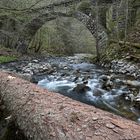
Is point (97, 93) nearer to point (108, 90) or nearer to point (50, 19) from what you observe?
point (108, 90)

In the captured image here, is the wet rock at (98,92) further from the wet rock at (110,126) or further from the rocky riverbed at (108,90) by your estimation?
the wet rock at (110,126)

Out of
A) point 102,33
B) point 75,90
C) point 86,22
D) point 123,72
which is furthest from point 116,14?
point 75,90

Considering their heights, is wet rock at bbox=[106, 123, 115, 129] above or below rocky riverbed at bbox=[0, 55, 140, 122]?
above

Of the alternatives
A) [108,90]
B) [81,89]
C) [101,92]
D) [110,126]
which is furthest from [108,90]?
[110,126]

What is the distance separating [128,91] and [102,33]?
950cm

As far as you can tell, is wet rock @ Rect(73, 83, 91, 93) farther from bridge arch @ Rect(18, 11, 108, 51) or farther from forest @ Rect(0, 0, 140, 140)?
bridge arch @ Rect(18, 11, 108, 51)

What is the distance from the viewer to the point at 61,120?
2.86 metres

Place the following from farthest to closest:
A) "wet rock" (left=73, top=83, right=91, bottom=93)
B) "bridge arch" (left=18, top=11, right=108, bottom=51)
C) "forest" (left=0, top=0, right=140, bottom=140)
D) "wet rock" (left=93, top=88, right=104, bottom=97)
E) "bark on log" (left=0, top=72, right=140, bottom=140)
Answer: "bridge arch" (left=18, top=11, right=108, bottom=51) < "wet rock" (left=73, top=83, right=91, bottom=93) < "wet rock" (left=93, top=88, right=104, bottom=97) < "forest" (left=0, top=0, right=140, bottom=140) < "bark on log" (left=0, top=72, right=140, bottom=140)

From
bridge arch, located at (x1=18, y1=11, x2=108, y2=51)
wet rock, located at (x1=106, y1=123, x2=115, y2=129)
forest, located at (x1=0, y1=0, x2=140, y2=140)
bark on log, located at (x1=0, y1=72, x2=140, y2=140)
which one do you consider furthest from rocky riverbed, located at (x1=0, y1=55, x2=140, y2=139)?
bridge arch, located at (x1=18, y1=11, x2=108, y2=51)

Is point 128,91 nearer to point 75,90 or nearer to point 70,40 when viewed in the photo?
point 75,90

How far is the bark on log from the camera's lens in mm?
2492

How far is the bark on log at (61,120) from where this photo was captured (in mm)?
2492

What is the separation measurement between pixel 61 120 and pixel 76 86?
5.12 meters

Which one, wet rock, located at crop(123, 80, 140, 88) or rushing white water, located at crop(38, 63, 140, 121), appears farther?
wet rock, located at crop(123, 80, 140, 88)
